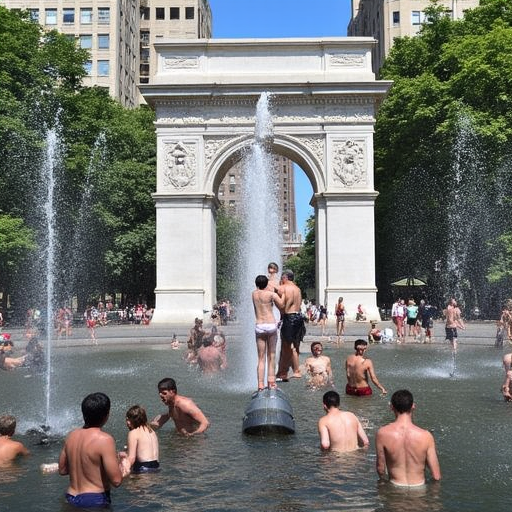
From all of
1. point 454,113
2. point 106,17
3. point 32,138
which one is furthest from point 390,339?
point 106,17

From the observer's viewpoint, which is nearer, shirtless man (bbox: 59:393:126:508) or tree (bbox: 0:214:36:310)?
shirtless man (bbox: 59:393:126:508)

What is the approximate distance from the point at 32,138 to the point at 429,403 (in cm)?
2549

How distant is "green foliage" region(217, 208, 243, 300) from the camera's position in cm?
6075

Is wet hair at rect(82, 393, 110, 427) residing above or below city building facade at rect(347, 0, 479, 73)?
below

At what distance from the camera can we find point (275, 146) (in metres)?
33.7

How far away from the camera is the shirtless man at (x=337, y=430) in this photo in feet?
23.8

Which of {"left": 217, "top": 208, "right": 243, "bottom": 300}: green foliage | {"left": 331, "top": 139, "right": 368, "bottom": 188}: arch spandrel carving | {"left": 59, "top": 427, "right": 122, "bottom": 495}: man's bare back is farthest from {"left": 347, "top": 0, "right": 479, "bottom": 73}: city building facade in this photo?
{"left": 59, "top": 427, "right": 122, "bottom": 495}: man's bare back

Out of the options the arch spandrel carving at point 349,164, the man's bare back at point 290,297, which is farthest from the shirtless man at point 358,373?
the arch spandrel carving at point 349,164

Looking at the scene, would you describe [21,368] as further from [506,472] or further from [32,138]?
[32,138]

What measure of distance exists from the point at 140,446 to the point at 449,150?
29.7m

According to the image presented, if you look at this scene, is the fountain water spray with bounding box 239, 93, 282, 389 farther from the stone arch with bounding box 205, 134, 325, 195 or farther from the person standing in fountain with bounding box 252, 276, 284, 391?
the stone arch with bounding box 205, 134, 325, 195

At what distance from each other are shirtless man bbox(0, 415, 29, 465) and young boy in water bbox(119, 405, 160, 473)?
1.35 m

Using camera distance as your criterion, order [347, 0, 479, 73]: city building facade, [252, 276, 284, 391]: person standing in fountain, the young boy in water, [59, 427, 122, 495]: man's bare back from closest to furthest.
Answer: [59, 427, 122, 495]: man's bare back
the young boy in water
[252, 276, 284, 391]: person standing in fountain
[347, 0, 479, 73]: city building facade

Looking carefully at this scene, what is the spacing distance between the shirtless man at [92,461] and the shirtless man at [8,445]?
2034 mm
